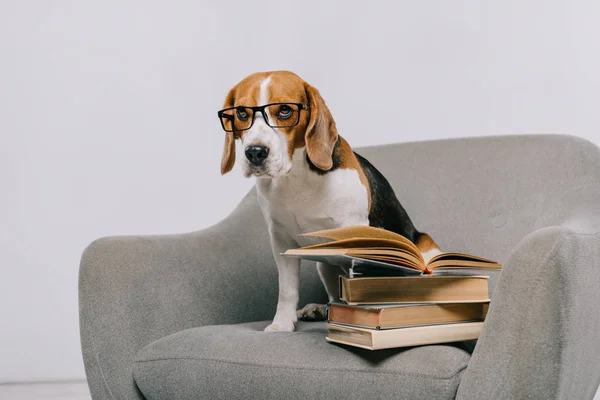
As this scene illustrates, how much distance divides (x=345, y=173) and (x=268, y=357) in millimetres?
593

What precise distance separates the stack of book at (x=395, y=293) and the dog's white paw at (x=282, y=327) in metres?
0.32

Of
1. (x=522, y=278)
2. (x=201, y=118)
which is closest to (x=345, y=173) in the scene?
(x=522, y=278)

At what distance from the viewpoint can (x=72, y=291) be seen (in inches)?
141

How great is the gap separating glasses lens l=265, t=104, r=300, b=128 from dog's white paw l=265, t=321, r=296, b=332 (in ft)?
1.69

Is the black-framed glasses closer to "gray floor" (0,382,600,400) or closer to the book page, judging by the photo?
the book page

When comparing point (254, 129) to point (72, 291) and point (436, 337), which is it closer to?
point (436, 337)

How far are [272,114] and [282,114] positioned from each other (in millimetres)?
28

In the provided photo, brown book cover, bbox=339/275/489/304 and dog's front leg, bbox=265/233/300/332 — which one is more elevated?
brown book cover, bbox=339/275/489/304

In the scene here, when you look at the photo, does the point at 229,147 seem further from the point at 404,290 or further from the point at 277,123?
the point at 404,290

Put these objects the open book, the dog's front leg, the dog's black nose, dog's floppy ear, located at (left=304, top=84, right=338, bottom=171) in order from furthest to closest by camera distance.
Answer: the dog's front leg → dog's floppy ear, located at (left=304, top=84, right=338, bottom=171) → the dog's black nose → the open book

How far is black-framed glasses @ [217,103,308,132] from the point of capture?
5.73 feet

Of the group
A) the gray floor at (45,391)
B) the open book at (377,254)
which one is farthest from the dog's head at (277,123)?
the gray floor at (45,391)

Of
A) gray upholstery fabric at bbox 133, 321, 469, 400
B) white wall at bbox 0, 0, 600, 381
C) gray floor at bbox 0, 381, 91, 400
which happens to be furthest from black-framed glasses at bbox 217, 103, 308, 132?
gray floor at bbox 0, 381, 91, 400

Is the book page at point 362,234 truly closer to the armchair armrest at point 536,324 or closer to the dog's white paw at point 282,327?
the armchair armrest at point 536,324
